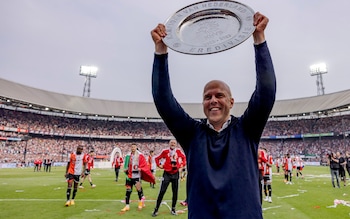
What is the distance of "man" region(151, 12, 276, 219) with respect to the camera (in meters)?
1.68

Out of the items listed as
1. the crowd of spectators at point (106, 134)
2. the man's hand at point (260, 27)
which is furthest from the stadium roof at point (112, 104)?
the man's hand at point (260, 27)

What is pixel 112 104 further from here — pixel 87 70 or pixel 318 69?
pixel 318 69

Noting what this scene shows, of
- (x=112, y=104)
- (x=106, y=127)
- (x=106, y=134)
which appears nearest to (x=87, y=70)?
(x=112, y=104)

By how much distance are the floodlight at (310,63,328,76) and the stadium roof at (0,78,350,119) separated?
6.43 meters

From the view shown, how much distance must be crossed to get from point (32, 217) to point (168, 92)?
8.59 m

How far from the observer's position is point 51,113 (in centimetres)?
5622

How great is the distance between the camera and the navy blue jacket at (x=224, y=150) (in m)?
1.67

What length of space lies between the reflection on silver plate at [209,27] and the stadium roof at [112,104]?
4951cm

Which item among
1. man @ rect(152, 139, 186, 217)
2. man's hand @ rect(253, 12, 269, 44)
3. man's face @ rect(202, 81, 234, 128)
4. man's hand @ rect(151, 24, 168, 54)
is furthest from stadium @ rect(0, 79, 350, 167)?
man's hand @ rect(253, 12, 269, 44)

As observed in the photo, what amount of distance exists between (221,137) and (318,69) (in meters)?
66.4

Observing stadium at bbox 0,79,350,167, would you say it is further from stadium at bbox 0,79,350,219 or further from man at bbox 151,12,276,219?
man at bbox 151,12,276,219

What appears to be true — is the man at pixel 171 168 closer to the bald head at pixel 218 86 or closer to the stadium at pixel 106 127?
the bald head at pixel 218 86

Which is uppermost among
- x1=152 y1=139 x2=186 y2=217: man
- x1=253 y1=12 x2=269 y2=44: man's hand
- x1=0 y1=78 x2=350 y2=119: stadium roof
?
x1=0 y1=78 x2=350 y2=119: stadium roof

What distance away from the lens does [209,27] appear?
224cm
